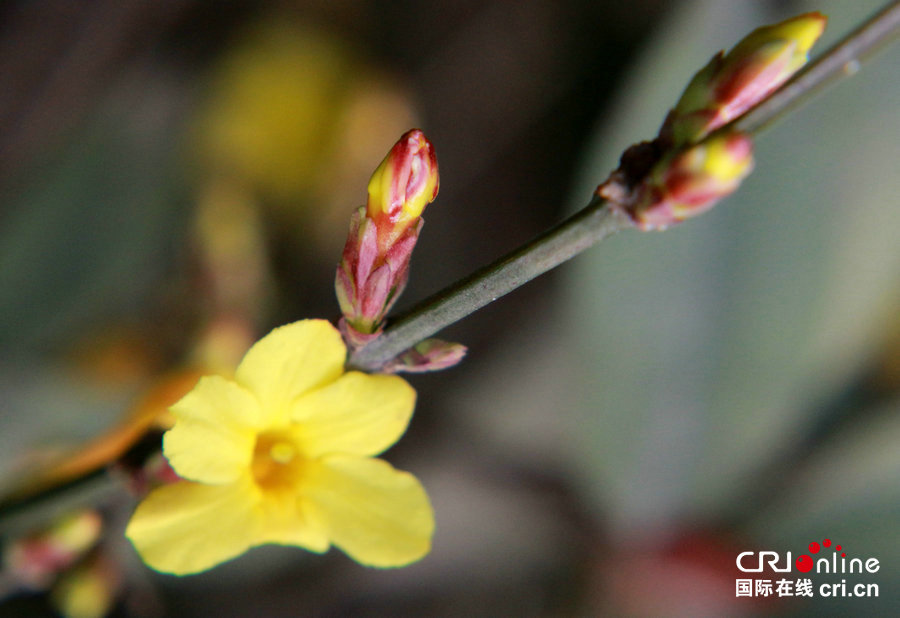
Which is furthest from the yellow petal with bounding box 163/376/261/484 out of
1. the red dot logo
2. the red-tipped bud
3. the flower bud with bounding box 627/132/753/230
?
the red dot logo

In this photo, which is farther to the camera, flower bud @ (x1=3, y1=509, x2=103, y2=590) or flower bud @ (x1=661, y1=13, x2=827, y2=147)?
flower bud @ (x1=3, y1=509, x2=103, y2=590)

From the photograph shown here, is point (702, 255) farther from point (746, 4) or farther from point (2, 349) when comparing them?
point (2, 349)

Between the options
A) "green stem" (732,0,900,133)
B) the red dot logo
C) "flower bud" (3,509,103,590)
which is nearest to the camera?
"green stem" (732,0,900,133)

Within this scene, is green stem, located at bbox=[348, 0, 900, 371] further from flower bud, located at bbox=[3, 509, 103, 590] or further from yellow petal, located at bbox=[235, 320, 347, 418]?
flower bud, located at bbox=[3, 509, 103, 590]

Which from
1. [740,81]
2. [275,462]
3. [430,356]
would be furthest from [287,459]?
[740,81]

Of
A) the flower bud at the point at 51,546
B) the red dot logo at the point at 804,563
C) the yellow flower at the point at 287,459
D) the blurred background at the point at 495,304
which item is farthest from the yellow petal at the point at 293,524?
the red dot logo at the point at 804,563

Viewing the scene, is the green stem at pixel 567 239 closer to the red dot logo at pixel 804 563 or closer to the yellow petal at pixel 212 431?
the yellow petal at pixel 212 431

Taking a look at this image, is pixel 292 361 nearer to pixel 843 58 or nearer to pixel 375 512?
pixel 375 512
